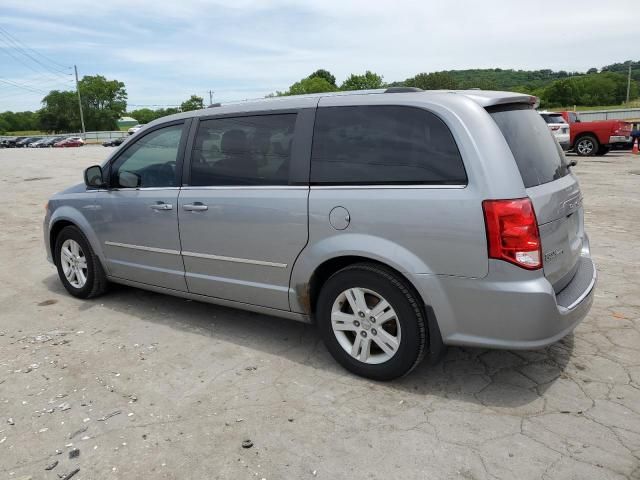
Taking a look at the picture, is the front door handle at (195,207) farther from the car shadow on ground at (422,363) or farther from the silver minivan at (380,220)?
the car shadow on ground at (422,363)

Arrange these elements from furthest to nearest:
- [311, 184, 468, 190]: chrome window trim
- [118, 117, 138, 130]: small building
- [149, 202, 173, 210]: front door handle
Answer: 1. [118, 117, 138, 130]: small building
2. [149, 202, 173, 210]: front door handle
3. [311, 184, 468, 190]: chrome window trim

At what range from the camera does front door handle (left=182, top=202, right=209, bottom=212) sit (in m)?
4.00

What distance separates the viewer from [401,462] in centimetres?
261

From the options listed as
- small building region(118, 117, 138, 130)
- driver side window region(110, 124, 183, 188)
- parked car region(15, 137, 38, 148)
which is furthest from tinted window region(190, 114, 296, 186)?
small building region(118, 117, 138, 130)

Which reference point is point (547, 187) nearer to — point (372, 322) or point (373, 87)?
point (372, 322)

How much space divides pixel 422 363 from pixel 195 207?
1987 mm

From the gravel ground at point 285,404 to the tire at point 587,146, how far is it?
1581 cm

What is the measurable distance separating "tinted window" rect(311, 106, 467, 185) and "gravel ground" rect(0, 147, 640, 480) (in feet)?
4.23

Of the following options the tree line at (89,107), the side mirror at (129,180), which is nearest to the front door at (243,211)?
the side mirror at (129,180)

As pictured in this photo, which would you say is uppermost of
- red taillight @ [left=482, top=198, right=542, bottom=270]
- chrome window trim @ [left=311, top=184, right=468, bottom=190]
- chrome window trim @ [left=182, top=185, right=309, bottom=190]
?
chrome window trim @ [left=311, top=184, right=468, bottom=190]

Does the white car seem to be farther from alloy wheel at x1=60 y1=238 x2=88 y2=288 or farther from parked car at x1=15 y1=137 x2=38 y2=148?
parked car at x1=15 y1=137 x2=38 y2=148

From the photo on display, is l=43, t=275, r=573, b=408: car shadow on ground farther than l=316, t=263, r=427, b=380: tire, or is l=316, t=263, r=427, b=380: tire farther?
l=43, t=275, r=573, b=408: car shadow on ground

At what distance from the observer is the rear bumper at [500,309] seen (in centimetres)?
286

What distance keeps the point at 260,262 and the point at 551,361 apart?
6.76 ft
